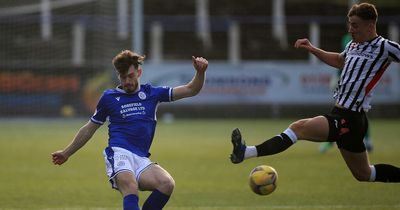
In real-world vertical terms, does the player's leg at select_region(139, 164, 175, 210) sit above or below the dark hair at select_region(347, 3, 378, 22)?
below

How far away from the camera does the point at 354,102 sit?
745 cm

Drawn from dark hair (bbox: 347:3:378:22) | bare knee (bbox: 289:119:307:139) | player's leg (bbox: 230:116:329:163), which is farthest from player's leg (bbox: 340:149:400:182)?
dark hair (bbox: 347:3:378:22)

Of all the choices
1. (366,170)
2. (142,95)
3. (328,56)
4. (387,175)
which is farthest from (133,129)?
(387,175)

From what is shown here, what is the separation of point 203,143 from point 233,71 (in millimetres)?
6884

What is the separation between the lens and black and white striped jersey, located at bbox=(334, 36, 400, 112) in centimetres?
747

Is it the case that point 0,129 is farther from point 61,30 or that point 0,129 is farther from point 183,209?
point 183,209

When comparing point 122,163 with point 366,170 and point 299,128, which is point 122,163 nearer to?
point 299,128

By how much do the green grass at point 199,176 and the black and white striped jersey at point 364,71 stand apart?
148cm

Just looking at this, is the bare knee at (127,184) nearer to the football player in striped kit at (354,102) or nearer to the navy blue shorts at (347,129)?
the football player in striped kit at (354,102)

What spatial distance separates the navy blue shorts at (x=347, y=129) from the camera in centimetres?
737

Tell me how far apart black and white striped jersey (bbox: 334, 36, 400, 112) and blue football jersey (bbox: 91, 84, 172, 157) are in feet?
5.81

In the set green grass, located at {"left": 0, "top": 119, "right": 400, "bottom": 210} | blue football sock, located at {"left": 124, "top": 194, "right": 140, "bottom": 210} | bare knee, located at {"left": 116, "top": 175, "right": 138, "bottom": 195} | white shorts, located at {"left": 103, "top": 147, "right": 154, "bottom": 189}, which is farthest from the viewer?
green grass, located at {"left": 0, "top": 119, "right": 400, "bottom": 210}

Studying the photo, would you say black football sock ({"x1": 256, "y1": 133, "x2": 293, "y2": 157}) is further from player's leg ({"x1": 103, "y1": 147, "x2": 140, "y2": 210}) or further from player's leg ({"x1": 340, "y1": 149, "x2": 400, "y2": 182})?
player's leg ({"x1": 103, "y1": 147, "x2": 140, "y2": 210})

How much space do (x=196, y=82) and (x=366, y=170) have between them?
6.10 feet
